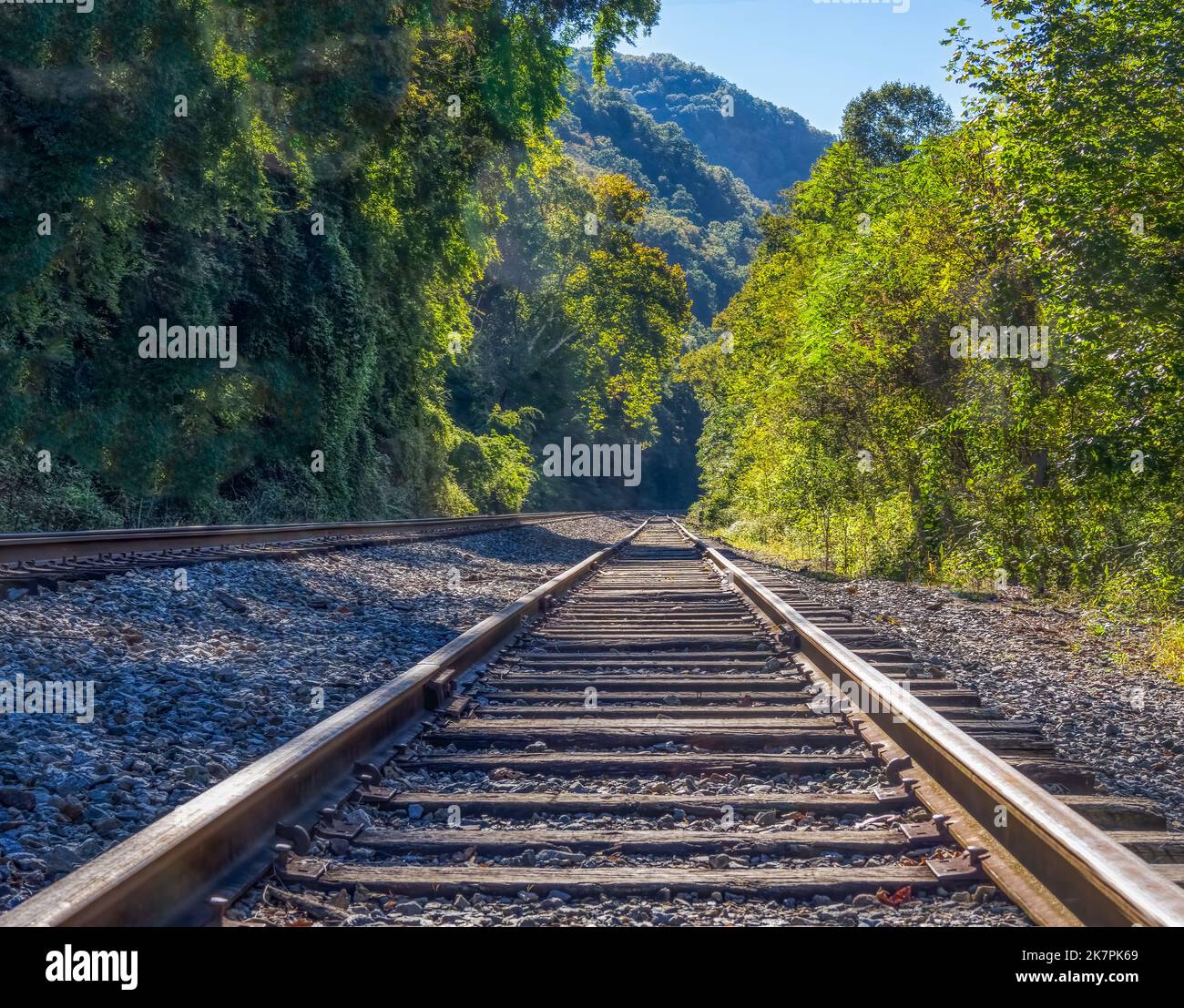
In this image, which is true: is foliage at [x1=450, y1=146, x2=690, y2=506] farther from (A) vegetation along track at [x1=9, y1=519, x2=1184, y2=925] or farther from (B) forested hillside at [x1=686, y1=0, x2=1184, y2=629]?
(A) vegetation along track at [x1=9, y1=519, x2=1184, y2=925]

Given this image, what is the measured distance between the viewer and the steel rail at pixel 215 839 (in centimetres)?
190

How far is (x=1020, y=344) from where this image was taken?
10633 millimetres

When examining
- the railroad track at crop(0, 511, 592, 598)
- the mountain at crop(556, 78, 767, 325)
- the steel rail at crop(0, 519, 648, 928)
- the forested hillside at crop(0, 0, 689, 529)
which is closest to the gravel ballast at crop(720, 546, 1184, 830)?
the steel rail at crop(0, 519, 648, 928)

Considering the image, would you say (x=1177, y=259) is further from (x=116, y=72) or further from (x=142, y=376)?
(x=142, y=376)

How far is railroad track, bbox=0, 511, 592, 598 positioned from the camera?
6535mm

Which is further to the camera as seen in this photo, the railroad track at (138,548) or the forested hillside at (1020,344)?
the forested hillside at (1020,344)

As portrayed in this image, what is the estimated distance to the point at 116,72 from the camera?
11781 mm

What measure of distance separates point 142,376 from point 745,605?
9957 millimetres

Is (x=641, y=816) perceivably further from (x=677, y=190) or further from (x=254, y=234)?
(x=677, y=190)

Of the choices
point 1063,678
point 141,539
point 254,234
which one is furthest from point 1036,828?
point 254,234

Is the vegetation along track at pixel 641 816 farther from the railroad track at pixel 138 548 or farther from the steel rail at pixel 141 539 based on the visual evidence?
the steel rail at pixel 141 539

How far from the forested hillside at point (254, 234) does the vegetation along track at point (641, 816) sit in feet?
32.3

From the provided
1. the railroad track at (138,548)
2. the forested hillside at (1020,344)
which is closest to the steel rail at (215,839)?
the railroad track at (138,548)

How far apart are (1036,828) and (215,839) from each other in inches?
76.8
